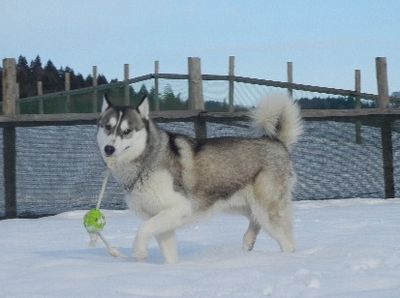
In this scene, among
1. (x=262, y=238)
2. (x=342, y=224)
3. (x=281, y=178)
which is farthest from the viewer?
(x=342, y=224)

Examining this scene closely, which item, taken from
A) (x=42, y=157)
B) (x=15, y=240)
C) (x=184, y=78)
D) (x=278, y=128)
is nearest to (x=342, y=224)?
(x=278, y=128)

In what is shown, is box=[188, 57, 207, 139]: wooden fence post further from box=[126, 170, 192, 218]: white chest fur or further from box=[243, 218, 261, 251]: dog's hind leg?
box=[126, 170, 192, 218]: white chest fur

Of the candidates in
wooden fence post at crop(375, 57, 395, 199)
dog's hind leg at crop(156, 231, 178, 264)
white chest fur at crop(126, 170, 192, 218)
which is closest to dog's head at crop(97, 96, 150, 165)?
white chest fur at crop(126, 170, 192, 218)

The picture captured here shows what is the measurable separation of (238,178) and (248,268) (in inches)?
45.5

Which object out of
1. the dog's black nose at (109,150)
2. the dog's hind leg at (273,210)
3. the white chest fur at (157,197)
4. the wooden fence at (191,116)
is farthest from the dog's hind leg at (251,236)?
the wooden fence at (191,116)

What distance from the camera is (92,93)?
20.5 metres

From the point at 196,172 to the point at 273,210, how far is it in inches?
26.7

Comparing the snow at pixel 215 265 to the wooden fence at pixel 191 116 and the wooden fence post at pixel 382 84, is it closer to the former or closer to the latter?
the wooden fence at pixel 191 116

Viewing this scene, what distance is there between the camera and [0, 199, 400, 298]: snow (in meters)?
4.47

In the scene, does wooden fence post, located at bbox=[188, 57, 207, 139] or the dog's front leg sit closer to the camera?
the dog's front leg

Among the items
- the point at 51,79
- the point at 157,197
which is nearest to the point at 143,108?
the point at 157,197

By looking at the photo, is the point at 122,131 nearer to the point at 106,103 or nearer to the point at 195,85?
the point at 106,103

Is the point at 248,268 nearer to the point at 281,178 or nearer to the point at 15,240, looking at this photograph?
the point at 281,178

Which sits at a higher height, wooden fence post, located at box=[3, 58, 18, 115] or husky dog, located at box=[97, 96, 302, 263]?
wooden fence post, located at box=[3, 58, 18, 115]
